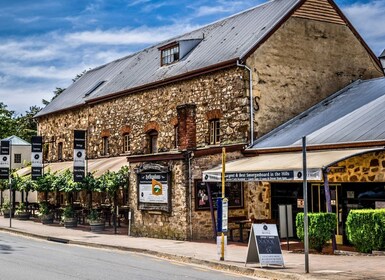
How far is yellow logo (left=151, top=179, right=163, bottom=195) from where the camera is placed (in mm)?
22969

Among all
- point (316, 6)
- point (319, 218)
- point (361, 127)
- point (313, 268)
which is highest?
point (316, 6)

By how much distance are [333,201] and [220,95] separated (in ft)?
24.1

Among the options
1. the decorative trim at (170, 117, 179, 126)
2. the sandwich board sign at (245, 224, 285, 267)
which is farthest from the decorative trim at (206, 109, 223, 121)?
the sandwich board sign at (245, 224, 285, 267)

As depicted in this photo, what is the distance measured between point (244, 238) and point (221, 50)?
8705 millimetres

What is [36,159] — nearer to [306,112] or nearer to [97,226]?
[97,226]

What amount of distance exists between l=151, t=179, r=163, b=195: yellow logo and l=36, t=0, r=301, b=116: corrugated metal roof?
5.70m

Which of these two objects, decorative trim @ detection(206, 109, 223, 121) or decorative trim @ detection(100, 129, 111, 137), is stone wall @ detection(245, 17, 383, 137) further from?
decorative trim @ detection(100, 129, 111, 137)

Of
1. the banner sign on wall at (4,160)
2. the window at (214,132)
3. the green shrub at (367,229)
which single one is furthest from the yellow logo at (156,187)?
the banner sign on wall at (4,160)

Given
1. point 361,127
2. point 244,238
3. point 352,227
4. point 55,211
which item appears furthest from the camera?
point 55,211

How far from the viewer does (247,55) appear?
24156 millimetres

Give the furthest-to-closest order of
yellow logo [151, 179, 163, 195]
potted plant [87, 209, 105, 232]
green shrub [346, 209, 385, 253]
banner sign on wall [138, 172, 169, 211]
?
potted plant [87, 209, 105, 232] → yellow logo [151, 179, 163, 195] → banner sign on wall [138, 172, 169, 211] → green shrub [346, 209, 385, 253]

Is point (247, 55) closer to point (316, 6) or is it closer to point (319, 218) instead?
point (316, 6)

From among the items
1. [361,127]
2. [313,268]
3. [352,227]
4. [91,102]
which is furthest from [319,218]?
[91,102]

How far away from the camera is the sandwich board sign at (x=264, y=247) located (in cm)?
1420
